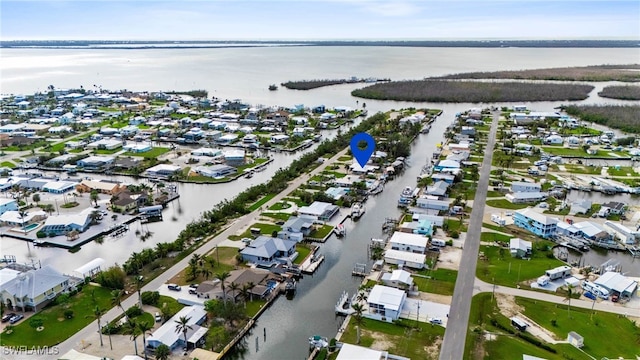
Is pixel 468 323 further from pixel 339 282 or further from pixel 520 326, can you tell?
pixel 339 282

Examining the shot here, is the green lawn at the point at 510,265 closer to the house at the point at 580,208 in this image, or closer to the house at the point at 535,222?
the house at the point at 535,222

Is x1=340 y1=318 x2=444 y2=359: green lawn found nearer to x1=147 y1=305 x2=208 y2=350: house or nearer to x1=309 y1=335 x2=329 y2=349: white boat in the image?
x1=309 y1=335 x2=329 y2=349: white boat

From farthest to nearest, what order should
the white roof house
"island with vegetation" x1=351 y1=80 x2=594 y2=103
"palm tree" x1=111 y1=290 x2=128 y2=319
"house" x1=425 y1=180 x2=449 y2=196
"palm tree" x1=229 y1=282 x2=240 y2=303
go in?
"island with vegetation" x1=351 y1=80 x2=594 y2=103
"house" x1=425 y1=180 x2=449 y2=196
"palm tree" x1=229 y1=282 x2=240 y2=303
"palm tree" x1=111 y1=290 x2=128 y2=319
the white roof house

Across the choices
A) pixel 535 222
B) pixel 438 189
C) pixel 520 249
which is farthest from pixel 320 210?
pixel 535 222

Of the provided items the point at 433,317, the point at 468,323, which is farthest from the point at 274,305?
the point at 468,323

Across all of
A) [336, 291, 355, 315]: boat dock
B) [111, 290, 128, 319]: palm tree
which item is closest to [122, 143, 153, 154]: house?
[111, 290, 128, 319]: palm tree

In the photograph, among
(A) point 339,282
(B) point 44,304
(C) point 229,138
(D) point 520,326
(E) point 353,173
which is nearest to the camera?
(D) point 520,326

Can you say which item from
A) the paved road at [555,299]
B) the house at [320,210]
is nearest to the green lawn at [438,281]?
the paved road at [555,299]
